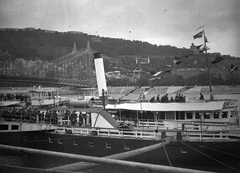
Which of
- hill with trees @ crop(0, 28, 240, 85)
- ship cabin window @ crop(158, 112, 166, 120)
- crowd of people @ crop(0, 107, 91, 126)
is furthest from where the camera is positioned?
hill with trees @ crop(0, 28, 240, 85)

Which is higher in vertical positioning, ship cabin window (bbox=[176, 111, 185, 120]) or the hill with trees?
the hill with trees

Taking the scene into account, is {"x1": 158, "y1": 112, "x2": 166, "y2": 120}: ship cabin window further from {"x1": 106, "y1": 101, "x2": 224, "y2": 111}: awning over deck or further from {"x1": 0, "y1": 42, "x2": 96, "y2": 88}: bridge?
{"x1": 0, "y1": 42, "x2": 96, "y2": 88}: bridge

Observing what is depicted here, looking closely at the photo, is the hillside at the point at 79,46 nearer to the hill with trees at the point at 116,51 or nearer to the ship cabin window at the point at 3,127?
the hill with trees at the point at 116,51

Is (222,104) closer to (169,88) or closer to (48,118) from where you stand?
(48,118)

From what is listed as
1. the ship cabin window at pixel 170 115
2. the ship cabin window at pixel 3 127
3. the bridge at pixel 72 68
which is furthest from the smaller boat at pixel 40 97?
the bridge at pixel 72 68

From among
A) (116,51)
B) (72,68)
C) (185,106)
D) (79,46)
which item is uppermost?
(79,46)

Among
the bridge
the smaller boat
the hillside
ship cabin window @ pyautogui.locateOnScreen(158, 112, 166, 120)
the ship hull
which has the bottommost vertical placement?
the ship hull

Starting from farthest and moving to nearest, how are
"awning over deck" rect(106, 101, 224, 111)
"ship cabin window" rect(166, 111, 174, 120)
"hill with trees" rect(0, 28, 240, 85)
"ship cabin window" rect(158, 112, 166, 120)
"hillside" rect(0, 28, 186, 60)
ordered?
"hillside" rect(0, 28, 186, 60) → "hill with trees" rect(0, 28, 240, 85) → "ship cabin window" rect(158, 112, 166, 120) → "ship cabin window" rect(166, 111, 174, 120) → "awning over deck" rect(106, 101, 224, 111)

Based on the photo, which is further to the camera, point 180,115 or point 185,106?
point 180,115

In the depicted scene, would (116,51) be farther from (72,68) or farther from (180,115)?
(180,115)

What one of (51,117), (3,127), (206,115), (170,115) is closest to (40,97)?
(51,117)

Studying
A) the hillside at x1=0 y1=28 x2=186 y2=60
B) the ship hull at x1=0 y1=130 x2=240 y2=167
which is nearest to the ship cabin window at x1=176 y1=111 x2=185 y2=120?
the ship hull at x1=0 y1=130 x2=240 y2=167
